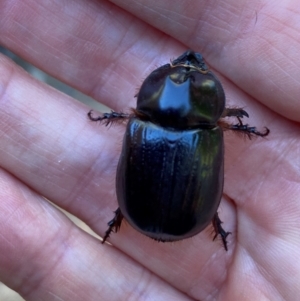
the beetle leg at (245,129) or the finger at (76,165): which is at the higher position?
the beetle leg at (245,129)

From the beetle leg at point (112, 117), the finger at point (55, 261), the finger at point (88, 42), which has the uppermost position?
the finger at point (88, 42)

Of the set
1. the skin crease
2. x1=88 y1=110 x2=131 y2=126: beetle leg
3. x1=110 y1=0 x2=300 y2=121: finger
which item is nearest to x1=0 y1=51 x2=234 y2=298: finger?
the skin crease

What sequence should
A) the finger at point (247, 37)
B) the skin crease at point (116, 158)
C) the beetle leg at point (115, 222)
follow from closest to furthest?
the finger at point (247, 37), the skin crease at point (116, 158), the beetle leg at point (115, 222)

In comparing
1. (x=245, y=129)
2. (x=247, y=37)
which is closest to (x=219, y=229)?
(x=245, y=129)

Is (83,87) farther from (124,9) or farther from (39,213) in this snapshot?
(39,213)

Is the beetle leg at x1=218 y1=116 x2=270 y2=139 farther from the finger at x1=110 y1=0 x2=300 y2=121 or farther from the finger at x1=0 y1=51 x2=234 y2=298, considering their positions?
the finger at x1=0 y1=51 x2=234 y2=298

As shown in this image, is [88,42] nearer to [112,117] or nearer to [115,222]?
[112,117]

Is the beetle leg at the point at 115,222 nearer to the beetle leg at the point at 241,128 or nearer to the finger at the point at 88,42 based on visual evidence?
the finger at the point at 88,42

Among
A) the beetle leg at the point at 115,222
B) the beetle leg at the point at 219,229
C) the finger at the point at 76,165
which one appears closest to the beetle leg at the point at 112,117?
the finger at the point at 76,165
